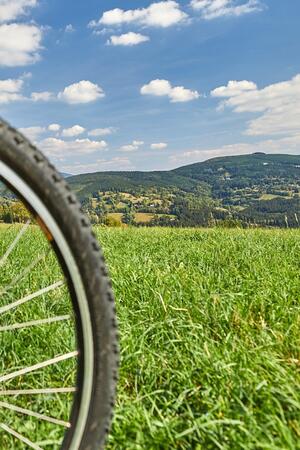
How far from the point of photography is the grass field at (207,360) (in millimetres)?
1906

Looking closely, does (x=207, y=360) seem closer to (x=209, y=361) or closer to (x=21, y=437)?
(x=209, y=361)

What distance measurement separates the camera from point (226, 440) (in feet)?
6.01

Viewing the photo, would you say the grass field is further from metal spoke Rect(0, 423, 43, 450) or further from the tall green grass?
metal spoke Rect(0, 423, 43, 450)

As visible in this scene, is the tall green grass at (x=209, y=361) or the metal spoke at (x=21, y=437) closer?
the metal spoke at (x=21, y=437)

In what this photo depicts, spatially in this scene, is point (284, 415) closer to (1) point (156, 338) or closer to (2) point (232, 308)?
(1) point (156, 338)

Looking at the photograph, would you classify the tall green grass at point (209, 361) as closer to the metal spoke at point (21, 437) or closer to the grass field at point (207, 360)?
the grass field at point (207, 360)

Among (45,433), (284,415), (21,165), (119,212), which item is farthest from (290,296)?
(119,212)

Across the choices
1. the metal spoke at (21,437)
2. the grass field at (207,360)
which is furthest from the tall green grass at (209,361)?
the metal spoke at (21,437)

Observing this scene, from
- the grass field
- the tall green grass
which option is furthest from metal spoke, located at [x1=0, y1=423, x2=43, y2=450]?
the tall green grass

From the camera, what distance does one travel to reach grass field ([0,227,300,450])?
1.91m

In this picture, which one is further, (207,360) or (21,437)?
(207,360)

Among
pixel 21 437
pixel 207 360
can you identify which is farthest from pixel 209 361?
pixel 21 437

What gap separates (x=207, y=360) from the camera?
2.40 metres

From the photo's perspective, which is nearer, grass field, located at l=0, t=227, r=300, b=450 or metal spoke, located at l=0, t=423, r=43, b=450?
metal spoke, located at l=0, t=423, r=43, b=450
